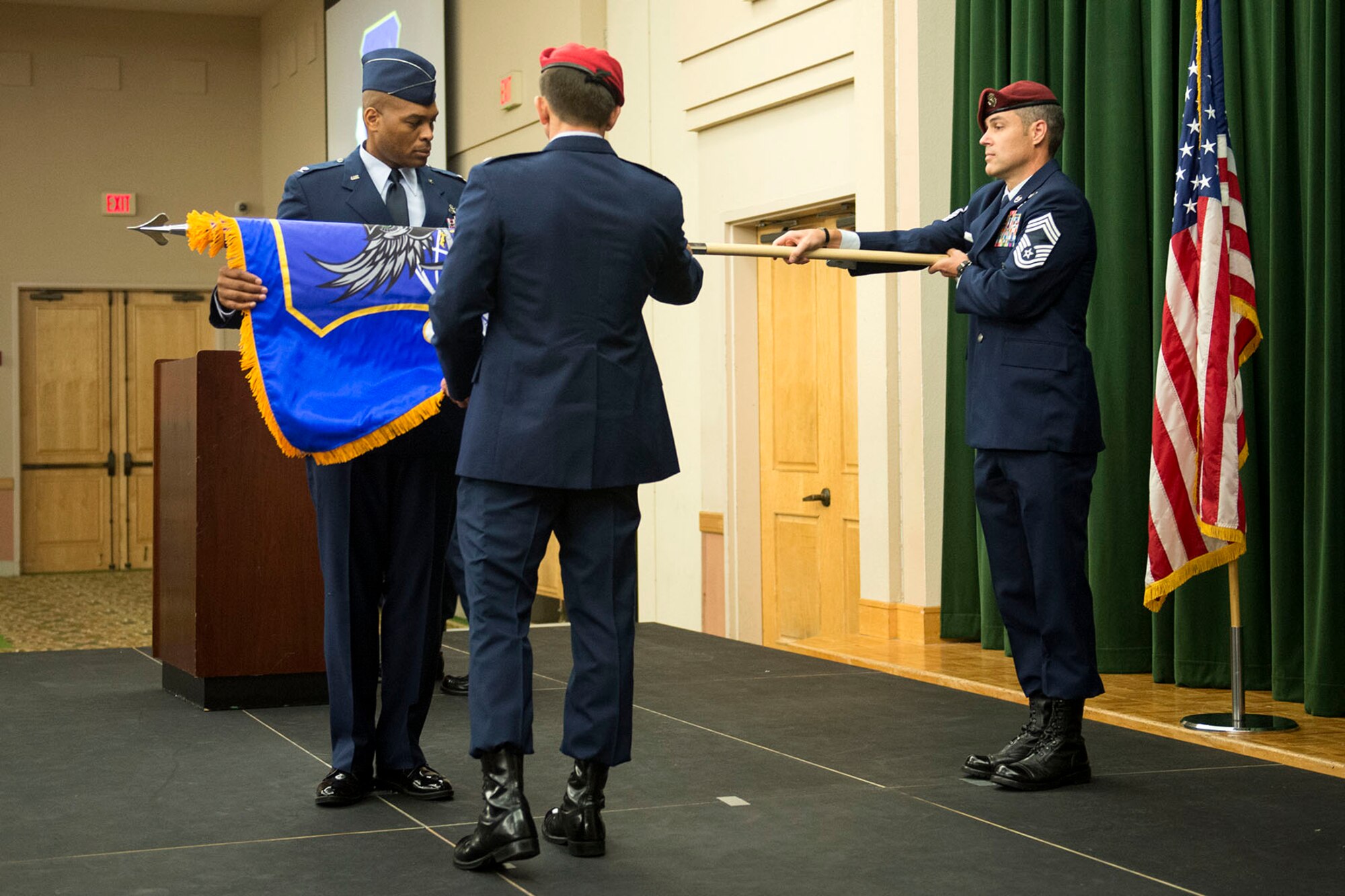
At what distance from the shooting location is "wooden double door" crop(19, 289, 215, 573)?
12.4 m

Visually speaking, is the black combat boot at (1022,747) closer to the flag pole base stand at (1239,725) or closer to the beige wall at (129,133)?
the flag pole base stand at (1239,725)

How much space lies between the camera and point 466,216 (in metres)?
2.46

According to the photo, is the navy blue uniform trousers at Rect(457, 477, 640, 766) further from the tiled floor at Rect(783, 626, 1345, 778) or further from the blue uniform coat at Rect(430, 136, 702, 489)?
the tiled floor at Rect(783, 626, 1345, 778)

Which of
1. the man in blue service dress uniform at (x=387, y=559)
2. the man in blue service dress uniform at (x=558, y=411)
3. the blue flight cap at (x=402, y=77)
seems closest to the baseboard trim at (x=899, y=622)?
the man in blue service dress uniform at (x=387, y=559)

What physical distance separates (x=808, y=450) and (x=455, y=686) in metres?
2.57

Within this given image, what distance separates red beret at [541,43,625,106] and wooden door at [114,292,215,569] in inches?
427

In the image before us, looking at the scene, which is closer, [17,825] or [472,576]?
[472,576]

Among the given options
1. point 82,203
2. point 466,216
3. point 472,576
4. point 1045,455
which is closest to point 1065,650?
point 1045,455

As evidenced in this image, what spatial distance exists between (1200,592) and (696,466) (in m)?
3.21

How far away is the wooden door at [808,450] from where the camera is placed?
244 inches

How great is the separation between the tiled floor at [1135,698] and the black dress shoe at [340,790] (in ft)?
6.49

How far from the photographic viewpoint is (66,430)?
12.5 meters

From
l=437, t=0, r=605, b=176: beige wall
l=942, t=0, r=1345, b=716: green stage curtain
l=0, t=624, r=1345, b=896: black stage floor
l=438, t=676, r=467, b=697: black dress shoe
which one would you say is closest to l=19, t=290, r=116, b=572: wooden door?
l=437, t=0, r=605, b=176: beige wall

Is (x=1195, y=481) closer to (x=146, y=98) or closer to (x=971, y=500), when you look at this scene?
(x=971, y=500)
